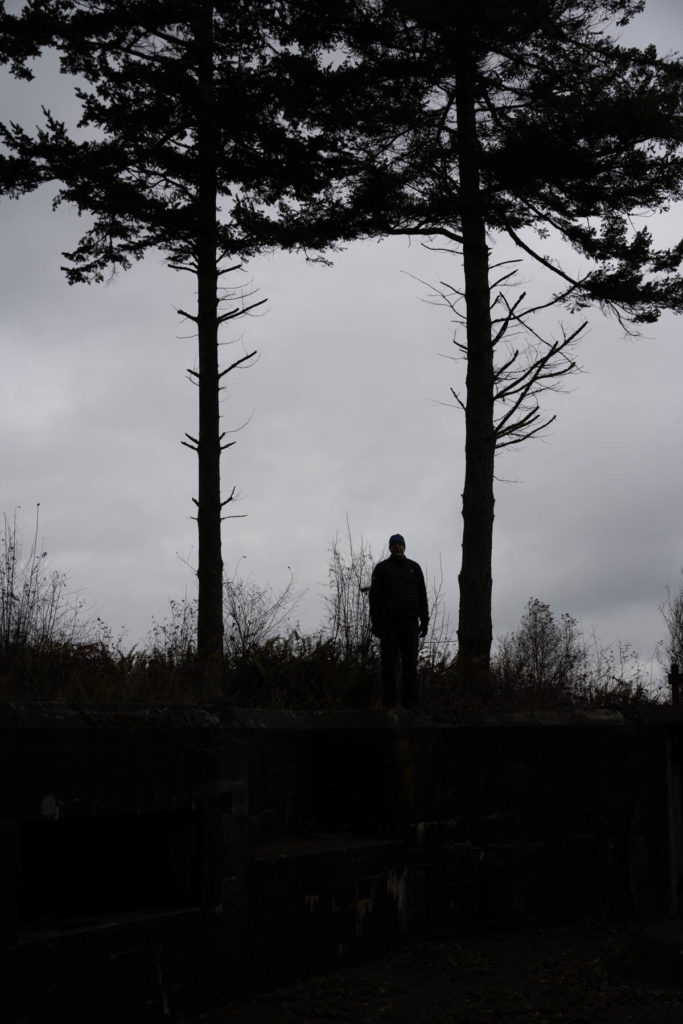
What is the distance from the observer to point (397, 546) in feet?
32.6

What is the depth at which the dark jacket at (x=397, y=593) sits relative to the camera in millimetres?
9578

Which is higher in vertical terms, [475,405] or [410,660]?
[475,405]

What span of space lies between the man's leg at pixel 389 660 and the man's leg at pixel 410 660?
78 mm

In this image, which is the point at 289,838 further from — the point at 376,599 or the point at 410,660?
the point at 376,599

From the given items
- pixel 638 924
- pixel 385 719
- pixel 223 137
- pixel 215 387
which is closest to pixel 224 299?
pixel 215 387

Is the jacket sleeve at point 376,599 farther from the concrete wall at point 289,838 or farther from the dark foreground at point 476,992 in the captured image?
the dark foreground at point 476,992

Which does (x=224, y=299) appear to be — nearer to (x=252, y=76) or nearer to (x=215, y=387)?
(x=215, y=387)

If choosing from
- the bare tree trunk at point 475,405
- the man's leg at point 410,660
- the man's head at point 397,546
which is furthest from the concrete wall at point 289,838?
the bare tree trunk at point 475,405

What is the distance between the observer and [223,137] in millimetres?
14562

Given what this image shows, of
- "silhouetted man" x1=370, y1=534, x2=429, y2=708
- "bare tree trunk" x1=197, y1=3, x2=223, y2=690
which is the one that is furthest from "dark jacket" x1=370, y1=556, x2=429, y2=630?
"bare tree trunk" x1=197, y1=3, x2=223, y2=690

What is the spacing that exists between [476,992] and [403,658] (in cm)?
337

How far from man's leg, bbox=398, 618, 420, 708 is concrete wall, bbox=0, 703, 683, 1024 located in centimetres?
104

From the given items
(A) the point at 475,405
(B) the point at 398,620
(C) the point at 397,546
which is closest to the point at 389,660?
(B) the point at 398,620

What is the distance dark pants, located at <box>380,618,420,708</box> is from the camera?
9539mm
